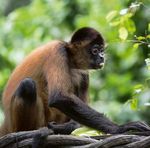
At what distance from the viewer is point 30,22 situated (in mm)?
11617

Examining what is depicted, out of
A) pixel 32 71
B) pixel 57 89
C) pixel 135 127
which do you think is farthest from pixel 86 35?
pixel 135 127

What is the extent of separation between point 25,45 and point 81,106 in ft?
15.0

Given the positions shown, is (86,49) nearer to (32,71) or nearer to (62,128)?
(32,71)

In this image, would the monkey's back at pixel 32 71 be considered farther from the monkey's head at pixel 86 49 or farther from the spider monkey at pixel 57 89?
the monkey's head at pixel 86 49

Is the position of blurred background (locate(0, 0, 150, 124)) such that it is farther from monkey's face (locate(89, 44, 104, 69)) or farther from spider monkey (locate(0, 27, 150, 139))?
spider monkey (locate(0, 27, 150, 139))

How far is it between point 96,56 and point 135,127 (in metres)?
2.08

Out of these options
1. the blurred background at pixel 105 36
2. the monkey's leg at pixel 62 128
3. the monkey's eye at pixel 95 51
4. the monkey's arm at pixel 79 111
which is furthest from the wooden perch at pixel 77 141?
the blurred background at pixel 105 36

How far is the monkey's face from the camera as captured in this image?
23.6 feet

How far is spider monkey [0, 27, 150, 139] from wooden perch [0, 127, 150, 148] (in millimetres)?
955

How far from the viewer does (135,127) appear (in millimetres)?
5324

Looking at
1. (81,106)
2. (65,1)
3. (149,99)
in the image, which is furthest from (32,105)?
(65,1)

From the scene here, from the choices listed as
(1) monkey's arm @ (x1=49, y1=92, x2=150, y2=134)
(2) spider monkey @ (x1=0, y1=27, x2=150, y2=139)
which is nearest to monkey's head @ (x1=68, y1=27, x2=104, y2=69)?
(2) spider monkey @ (x1=0, y1=27, x2=150, y2=139)

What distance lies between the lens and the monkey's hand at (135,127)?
16.9 feet

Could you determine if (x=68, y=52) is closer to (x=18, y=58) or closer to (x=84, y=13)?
(x=18, y=58)
